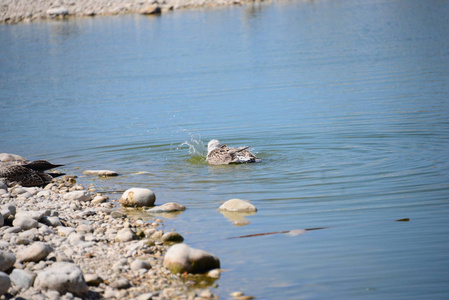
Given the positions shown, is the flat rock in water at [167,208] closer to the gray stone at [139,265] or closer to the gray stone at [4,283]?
the gray stone at [139,265]

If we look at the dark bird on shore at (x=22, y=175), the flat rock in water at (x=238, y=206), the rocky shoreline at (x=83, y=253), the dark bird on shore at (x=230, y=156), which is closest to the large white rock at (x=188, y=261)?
the rocky shoreline at (x=83, y=253)

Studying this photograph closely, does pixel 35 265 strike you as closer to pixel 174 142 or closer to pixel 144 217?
pixel 144 217

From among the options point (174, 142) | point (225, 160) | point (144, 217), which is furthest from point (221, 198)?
point (174, 142)

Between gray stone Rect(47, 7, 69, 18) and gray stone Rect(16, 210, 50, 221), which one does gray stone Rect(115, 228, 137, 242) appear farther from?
gray stone Rect(47, 7, 69, 18)

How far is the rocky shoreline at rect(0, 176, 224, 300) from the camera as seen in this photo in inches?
265

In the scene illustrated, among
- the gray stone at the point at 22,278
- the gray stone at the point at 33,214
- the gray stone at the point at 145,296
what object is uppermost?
the gray stone at the point at 33,214

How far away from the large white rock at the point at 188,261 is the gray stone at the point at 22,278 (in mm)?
1695

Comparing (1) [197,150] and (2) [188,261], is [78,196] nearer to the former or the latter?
(2) [188,261]

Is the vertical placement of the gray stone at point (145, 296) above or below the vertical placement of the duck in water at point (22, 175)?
below

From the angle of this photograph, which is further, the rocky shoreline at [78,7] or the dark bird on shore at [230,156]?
the rocky shoreline at [78,7]

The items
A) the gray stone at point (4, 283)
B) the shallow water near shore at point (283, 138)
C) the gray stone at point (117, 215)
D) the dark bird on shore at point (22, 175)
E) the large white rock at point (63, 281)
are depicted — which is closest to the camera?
the gray stone at point (4, 283)

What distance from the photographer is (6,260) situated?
7129mm

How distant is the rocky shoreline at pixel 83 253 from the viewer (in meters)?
6.74

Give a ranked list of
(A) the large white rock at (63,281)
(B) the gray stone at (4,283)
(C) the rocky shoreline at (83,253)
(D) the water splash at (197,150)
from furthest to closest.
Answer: (D) the water splash at (197,150), (C) the rocky shoreline at (83,253), (A) the large white rock at (63,281), (B) the gray stone at (4,283)
